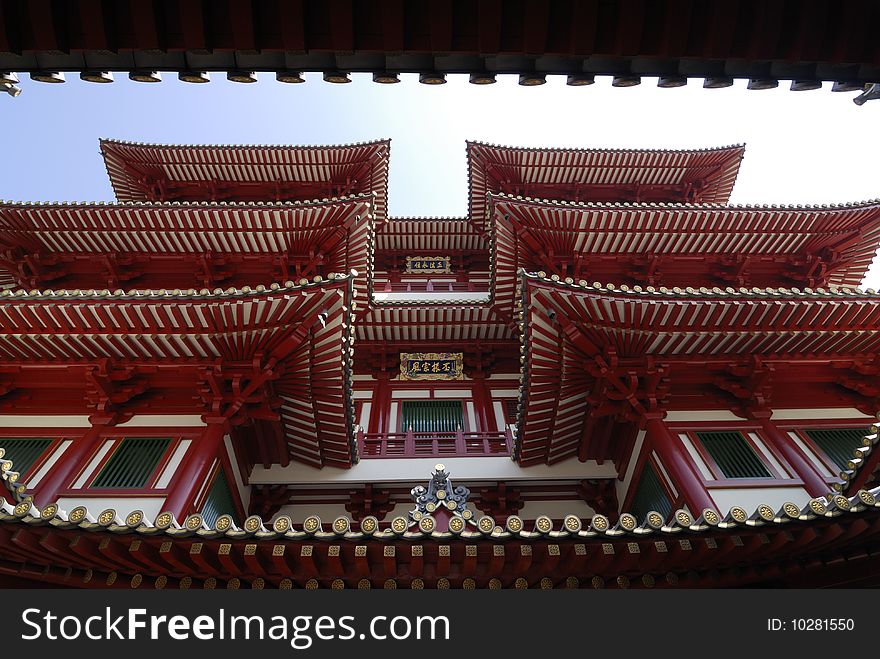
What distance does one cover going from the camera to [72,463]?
9.23 metres

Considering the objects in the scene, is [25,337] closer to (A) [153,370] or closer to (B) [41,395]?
(B) [41,395]

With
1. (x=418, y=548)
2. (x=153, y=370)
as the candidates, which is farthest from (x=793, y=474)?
(x=153, y=370)

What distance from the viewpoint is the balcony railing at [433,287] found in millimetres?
19297

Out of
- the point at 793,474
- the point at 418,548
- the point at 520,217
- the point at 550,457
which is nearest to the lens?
the point at 418,548

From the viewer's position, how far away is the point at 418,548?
6.15 m

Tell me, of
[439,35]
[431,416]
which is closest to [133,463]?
[431,416]

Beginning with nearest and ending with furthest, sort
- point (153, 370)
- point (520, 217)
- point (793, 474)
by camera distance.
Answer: point (793, 474)
point (153, 370)
point (520, 217)

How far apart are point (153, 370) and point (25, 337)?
215 centimetres

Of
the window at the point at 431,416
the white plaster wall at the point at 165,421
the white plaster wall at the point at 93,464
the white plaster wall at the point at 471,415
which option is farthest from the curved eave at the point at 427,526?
the white plaster wall at the point at 471,415

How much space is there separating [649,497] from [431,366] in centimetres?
667

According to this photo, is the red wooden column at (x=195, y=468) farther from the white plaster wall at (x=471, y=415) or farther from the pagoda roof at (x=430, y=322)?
the white plaster wall at (x=471, y=415)

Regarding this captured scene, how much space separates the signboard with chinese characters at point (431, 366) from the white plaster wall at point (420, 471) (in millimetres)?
3425

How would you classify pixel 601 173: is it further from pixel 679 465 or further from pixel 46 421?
pixel 46 421

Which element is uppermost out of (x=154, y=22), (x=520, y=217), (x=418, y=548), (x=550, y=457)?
(x=520, y=217)
